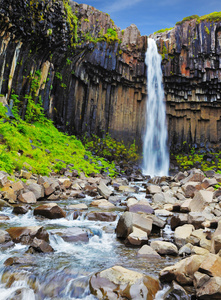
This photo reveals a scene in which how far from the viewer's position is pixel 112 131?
2573 centimetres

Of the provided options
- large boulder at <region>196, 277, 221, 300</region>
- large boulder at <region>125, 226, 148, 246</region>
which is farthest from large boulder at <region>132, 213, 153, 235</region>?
large boulder at <region>196, 277, 221, 300</region>

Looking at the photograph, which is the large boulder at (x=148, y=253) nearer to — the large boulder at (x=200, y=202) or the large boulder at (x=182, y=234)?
the large boulder at (x=182, y=234)

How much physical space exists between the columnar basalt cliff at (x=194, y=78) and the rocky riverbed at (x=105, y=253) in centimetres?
Answer: 2222

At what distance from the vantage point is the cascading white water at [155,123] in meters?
26.2

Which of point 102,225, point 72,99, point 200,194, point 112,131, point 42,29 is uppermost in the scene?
point 42,29

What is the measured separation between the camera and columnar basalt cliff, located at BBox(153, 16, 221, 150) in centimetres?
2592

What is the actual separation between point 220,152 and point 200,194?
73.0 feet

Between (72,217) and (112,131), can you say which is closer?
(72,217)

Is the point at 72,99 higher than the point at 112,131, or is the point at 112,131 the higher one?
the point at 72,99

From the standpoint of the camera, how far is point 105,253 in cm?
432

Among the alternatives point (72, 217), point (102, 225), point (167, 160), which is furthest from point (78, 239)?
point (167, 160)

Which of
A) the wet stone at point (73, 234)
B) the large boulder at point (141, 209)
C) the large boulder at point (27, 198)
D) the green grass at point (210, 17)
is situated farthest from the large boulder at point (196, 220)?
the green grass at point (210, 17)

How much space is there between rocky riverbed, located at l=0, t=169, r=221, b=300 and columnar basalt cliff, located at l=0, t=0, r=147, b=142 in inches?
438

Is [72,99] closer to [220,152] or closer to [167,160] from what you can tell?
[167,160]
